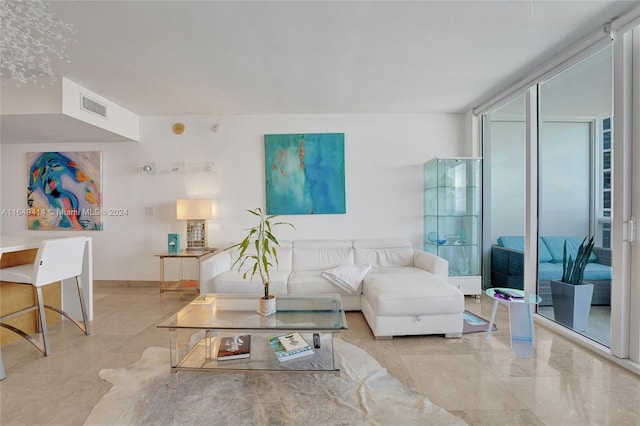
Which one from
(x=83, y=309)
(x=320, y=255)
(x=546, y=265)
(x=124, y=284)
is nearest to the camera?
(x=83, y=309)

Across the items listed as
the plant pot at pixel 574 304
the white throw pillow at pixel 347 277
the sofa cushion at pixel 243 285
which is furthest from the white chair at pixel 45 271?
the plant pot at pixel 574 304

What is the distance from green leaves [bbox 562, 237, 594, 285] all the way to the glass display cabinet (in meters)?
1.09

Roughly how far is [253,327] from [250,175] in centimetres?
254

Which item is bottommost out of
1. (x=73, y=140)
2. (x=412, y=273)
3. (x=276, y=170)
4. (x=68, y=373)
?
(x=68, y=373)

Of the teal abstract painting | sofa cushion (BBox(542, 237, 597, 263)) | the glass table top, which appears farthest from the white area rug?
the teal abstract painting

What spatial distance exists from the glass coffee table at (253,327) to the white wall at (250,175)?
5.74 feet

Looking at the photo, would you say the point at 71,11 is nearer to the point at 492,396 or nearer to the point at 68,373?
the point at 68,373

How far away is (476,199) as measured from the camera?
368 centimetres

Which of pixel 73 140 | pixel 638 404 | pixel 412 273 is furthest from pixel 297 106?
pixel 638 404

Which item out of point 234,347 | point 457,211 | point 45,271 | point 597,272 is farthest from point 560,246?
point 45,271

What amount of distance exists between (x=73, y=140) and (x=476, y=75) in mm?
5138

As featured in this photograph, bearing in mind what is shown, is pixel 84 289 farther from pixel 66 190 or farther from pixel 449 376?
pixel 449 376

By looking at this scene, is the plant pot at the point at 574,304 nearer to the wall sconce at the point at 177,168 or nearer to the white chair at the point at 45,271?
the white chair at the point at 45,271

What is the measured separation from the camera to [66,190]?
156 inches
